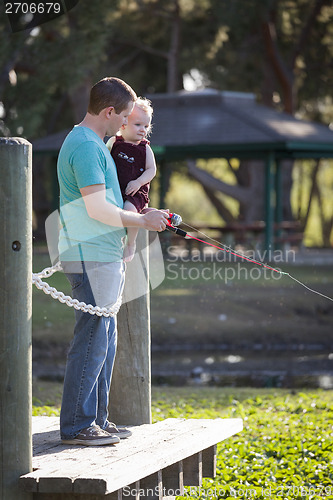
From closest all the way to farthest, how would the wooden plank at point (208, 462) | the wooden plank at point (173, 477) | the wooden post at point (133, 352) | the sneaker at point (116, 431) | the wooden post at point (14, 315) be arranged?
the wooden post at point (14, 315)
the wooden plank at point (173, 477)
the sneaker at point (116, 431)
the wooden plank at point (208, 462)
the wooden post at point (133, 352)

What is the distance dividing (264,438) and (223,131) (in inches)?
598

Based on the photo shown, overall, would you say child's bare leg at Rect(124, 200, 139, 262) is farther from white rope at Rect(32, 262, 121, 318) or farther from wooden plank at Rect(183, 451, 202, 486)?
wooden plank at Rect(183, 451, 202, 486)

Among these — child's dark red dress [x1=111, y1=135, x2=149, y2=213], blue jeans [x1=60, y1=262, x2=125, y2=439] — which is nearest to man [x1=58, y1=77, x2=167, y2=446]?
blue jeans [x1=60, y1=262, x2=125, y2=439]

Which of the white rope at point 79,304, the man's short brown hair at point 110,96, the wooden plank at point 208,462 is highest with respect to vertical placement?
the man's short brown hair at point 110,96

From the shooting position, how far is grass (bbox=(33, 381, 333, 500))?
19.1ft

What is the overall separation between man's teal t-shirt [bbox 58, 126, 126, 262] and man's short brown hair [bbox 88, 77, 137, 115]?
0.44 feet

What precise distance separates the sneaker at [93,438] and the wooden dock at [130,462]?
0.10 ft

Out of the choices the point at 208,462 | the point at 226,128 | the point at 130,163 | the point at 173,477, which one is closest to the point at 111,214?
the point at 130,163

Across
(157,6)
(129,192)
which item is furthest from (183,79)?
(129,192)

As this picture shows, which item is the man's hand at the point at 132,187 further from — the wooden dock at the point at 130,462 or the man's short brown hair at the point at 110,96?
the wooden dock at the point at 130,462

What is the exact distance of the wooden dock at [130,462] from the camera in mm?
3600

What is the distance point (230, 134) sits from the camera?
69.7ft

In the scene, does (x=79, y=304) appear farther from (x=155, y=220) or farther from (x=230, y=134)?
(x=230, y=134)

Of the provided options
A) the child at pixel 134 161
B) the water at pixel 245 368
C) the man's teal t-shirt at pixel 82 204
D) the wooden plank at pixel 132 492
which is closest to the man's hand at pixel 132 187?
the child at pixel 134 161
